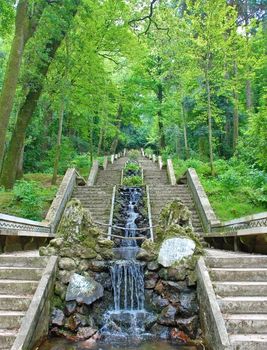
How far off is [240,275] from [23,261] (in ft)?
13.6

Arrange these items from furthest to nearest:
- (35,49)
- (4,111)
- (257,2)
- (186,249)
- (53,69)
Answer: (257,2)
(53,69)
(35,49)
(4,111)
(186,249)

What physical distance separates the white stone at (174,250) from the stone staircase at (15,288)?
2.33 metres

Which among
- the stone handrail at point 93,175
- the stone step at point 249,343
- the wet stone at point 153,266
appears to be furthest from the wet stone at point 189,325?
the stone handrail at point 93,175

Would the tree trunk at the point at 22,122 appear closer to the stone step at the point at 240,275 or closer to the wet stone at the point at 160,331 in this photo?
the wet stone at the point at 160,331

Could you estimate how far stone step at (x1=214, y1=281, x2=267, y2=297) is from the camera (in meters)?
6.39

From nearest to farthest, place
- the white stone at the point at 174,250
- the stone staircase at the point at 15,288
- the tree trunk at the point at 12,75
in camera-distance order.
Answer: the stone staircase at the point at 15,288
the white stone at the point at 174,250
the tree trunk at the point at 12,75

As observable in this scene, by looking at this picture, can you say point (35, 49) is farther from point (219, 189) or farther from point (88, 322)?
point (88, 322)

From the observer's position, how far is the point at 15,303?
612 cm

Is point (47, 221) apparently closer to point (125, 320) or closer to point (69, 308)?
point (69, 308)

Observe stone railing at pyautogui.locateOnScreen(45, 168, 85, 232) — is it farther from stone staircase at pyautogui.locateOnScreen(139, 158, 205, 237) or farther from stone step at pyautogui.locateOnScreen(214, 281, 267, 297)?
stone step at pyautogui.locateOnScreen(214, 281, 267, 297)

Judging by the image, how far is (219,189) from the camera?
14.9 metres

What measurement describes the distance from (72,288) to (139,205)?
7.54 meters

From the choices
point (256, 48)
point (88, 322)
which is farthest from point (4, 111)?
point (256, 48)

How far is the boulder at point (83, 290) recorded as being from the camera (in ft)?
22.8
